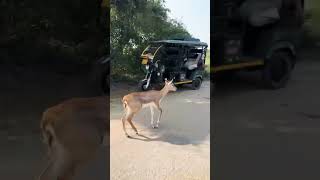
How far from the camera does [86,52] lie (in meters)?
2.07

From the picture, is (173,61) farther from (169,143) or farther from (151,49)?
(169,143)

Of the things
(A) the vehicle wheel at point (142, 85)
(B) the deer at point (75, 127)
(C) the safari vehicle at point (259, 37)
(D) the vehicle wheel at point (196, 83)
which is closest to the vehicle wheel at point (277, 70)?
(C) the safari vehicle at point (259, 37)

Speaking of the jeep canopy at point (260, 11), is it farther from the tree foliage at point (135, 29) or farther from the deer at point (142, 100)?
the deer at point (142, 100)

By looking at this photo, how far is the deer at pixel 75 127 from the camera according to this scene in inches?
81.2

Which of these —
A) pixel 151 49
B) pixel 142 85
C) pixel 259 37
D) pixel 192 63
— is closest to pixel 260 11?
pixel 259 37

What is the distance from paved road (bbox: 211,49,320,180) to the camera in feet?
6.79

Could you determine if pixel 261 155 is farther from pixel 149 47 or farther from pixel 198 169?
pixel 149 47

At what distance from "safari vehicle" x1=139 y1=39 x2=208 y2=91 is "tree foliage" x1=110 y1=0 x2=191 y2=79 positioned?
0.03 meters

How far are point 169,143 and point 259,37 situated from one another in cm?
61

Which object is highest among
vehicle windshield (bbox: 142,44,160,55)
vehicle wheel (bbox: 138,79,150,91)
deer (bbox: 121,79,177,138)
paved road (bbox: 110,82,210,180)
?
vehicle windshield (bbox: 142,44,160,55)

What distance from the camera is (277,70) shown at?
6.84 feet

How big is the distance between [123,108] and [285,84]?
2.33 ft

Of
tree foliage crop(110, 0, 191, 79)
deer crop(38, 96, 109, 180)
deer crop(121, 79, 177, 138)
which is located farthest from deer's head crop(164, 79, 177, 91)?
deer crop(38, 96, 109, 180)

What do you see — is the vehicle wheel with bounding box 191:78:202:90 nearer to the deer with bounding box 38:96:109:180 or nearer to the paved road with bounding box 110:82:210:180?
the paved road with bounding box 110:82:210:180
